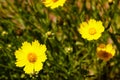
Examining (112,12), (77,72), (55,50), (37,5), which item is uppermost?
(37,5)

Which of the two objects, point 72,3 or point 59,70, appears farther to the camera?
point 72,3

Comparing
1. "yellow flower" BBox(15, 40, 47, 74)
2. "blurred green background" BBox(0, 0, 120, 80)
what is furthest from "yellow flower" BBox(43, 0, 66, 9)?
"yellow flower" BBox(15, 40, 47, 74)

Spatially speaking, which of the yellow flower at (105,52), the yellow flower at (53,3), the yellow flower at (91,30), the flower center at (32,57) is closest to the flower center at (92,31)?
the yellow flower at (91,30)

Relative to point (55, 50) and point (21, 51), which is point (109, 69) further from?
point (21, 51)

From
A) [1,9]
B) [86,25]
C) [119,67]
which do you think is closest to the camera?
[86,25]

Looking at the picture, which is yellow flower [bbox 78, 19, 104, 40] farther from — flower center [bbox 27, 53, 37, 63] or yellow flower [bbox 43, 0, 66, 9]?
flower center [bbox 27, 53, 37, 63]

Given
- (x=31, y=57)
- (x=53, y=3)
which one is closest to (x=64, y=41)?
(x=53, y=3)

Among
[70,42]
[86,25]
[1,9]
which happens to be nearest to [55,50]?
[70,42]
